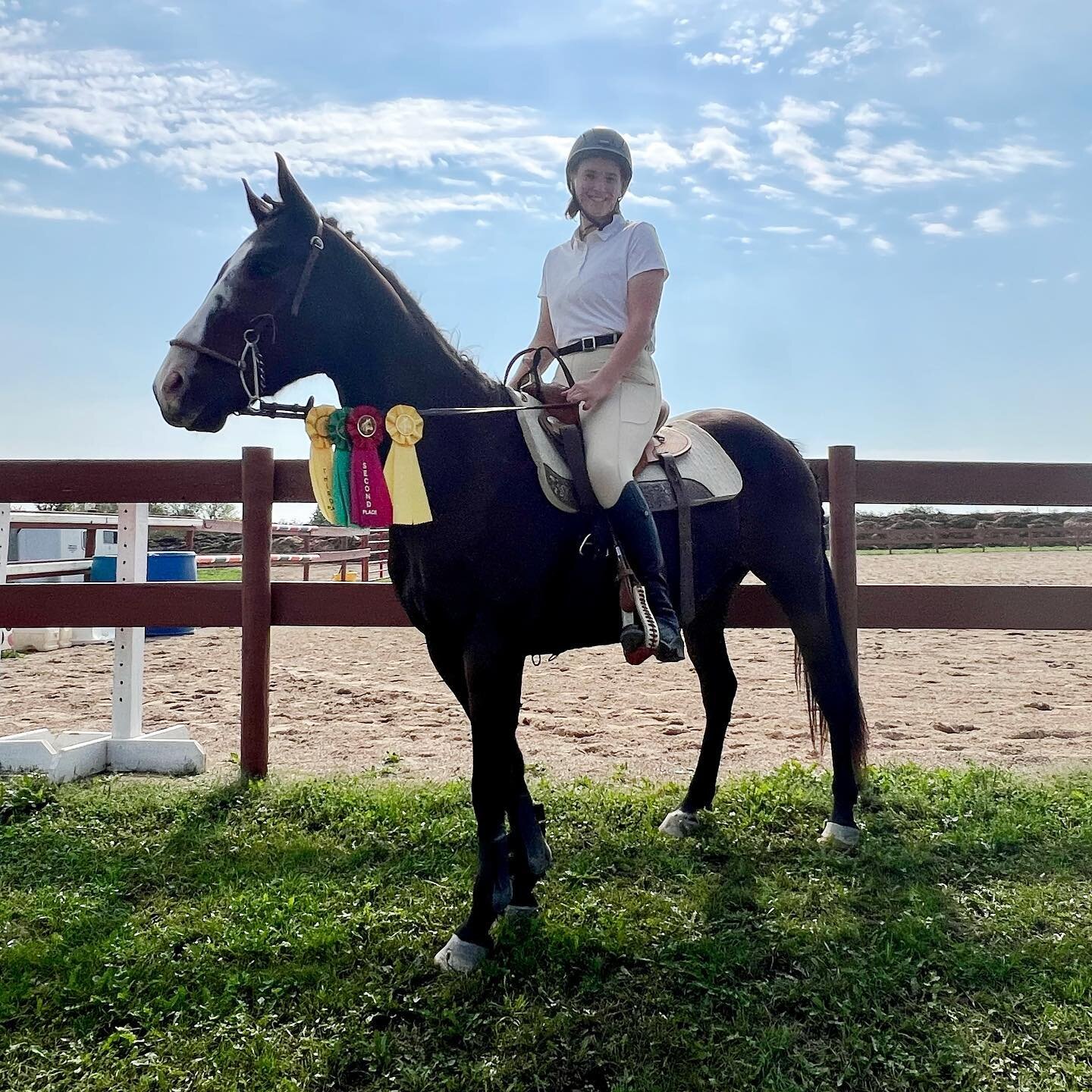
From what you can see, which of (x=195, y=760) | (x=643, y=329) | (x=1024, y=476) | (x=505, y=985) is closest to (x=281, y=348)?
(x=643, y=329)

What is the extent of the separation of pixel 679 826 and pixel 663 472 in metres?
1.70

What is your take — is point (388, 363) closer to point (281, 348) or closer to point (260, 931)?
point (281, 348)

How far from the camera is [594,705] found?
6.62 m

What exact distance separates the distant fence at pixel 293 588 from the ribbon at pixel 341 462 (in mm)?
1712

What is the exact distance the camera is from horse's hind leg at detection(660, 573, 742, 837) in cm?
398

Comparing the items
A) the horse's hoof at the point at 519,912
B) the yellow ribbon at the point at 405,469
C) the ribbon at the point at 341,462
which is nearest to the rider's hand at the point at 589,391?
the yellow ribbon at the point at 405,469

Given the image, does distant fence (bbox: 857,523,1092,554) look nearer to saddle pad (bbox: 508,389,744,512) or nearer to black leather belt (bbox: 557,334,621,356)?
saddle pad (bbox: 508,389,744,512)

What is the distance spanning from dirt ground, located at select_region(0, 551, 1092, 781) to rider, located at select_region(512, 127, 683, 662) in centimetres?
217

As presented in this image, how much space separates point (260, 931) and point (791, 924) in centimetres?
193

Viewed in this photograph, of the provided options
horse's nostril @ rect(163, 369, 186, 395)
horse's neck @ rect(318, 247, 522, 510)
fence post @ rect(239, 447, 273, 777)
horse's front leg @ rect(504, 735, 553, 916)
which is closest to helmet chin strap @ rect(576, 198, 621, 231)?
horse's neck @ rect(318, 247, 522, 510)

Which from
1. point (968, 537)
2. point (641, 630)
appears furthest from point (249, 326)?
point (968, 537)

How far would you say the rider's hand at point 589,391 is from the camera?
2914 millimetres

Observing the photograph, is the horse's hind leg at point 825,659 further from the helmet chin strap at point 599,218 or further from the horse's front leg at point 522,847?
the helmet chin strap at point 599,218

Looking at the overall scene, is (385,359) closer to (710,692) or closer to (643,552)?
(643,552)
